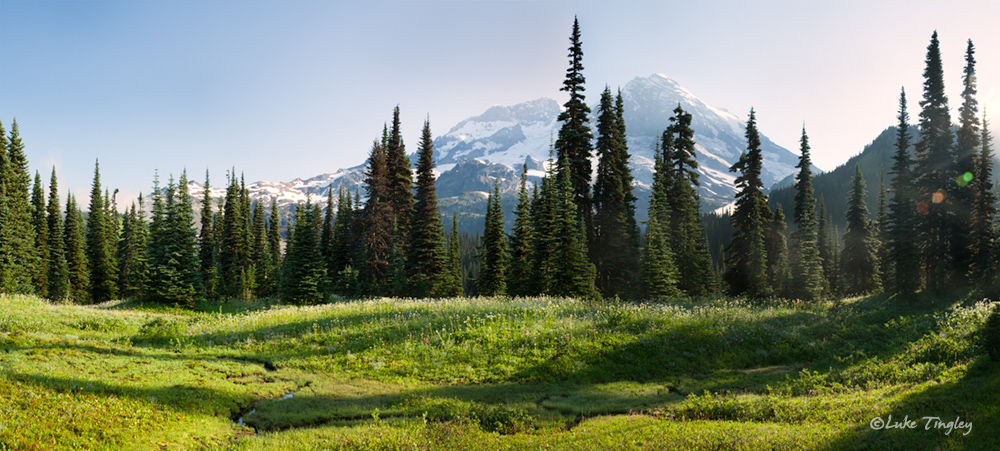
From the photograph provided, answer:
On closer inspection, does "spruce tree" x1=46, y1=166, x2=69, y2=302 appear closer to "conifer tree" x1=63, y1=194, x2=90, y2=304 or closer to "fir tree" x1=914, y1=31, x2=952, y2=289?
"conifer tree" x1=63, y1=194, x2=90, y2=304

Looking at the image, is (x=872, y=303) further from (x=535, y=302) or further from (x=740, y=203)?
(x=535, y=302)

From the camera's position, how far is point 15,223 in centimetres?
5112

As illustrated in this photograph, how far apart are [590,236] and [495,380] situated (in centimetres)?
3103

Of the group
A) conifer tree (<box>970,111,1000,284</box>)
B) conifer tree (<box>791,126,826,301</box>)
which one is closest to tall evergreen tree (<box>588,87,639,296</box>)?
conifer tree (<box>791,126,826,301</box>)

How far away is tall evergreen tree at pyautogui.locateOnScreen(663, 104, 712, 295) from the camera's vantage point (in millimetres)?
48312

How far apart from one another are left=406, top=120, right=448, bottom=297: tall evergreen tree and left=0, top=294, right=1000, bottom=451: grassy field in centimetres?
2258

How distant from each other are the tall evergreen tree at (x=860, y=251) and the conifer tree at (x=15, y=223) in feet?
292

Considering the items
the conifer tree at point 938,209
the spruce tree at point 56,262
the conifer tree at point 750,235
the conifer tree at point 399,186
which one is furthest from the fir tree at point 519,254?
the spruce tree at point 56,262

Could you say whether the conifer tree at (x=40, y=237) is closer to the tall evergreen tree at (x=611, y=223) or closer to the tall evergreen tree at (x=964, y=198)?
the tall evergreen tree at (x=611, y=223)

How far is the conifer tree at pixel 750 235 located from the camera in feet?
154

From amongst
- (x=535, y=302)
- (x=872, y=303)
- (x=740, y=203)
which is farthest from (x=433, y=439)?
(x=740, y=203)

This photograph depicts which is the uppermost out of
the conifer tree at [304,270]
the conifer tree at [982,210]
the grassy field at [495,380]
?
the conifer tree at [982,210]

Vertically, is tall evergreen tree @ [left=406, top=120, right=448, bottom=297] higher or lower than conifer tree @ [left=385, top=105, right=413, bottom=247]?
lower

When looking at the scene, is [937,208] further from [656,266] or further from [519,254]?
[519,254]
